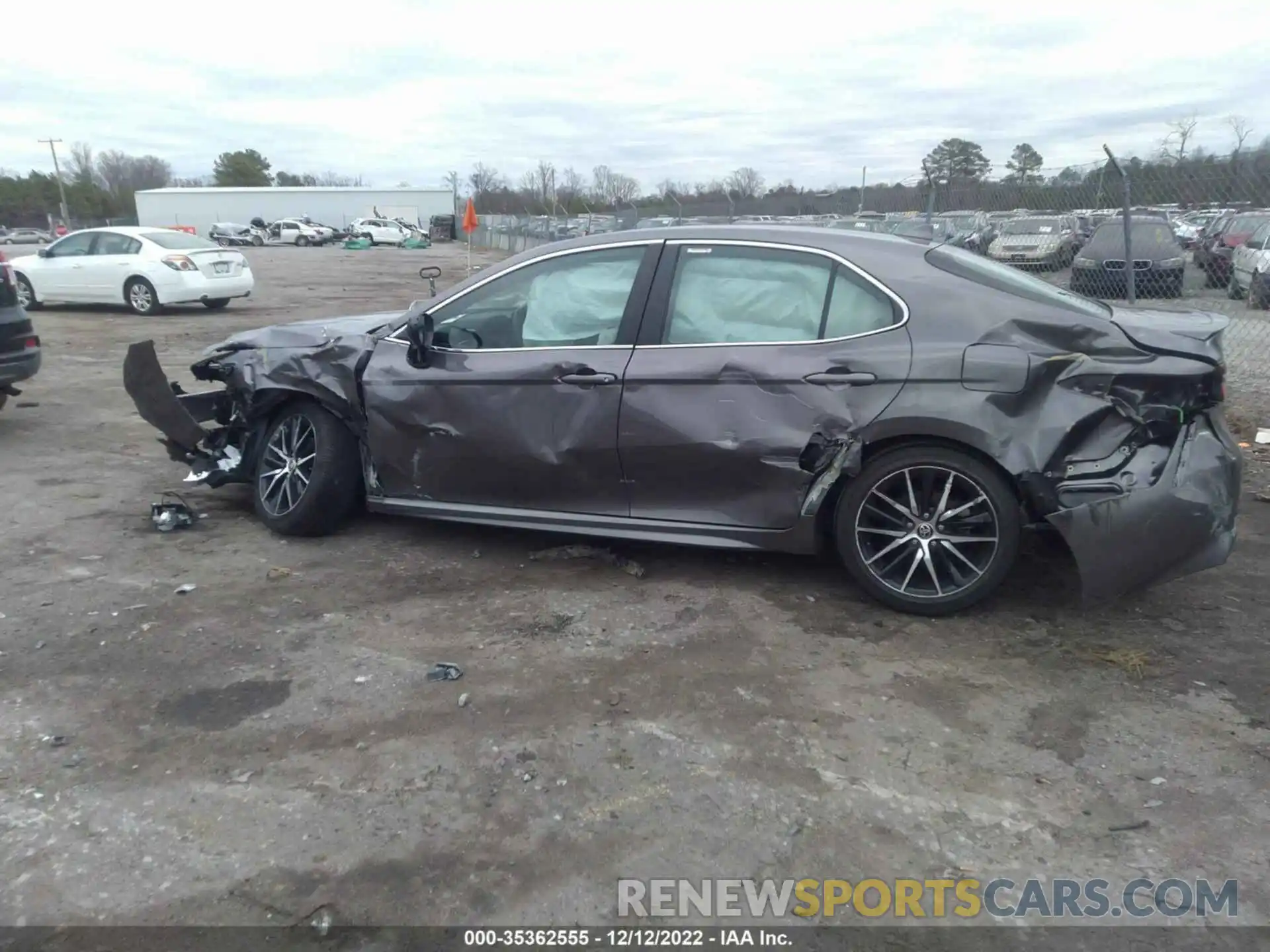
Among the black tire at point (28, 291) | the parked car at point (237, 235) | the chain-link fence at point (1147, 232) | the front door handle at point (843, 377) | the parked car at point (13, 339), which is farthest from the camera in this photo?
the parked car at point (237, 235)

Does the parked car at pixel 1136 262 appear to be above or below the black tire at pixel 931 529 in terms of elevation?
above

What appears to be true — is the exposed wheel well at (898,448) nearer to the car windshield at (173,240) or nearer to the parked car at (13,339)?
the parked car at (13,339)

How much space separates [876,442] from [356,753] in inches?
97.7

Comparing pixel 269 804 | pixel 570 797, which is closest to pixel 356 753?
pixel 269 804

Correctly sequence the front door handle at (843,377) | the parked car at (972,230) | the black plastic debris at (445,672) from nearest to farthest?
the black plastic debris at (445,672) < the front door handle at (843,377) < the parked car at (972,230)

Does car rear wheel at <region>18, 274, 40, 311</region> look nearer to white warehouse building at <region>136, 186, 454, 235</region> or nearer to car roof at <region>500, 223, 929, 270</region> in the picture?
car roof at <region>500, 223, 929, 270</region>

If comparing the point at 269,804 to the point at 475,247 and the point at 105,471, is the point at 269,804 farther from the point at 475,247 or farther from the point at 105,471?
the point at 475,247

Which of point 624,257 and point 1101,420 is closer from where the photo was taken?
point 1101,420

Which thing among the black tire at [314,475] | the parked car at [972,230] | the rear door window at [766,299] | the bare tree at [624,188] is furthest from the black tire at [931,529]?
the bare tree at [624,188]

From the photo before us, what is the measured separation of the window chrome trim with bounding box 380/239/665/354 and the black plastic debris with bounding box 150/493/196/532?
1676 millimetres

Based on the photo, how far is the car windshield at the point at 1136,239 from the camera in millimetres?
9695


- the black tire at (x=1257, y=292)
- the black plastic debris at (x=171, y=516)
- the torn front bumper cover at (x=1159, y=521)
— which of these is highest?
the black tire at (x=1257, y=292)

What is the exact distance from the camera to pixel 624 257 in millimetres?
4719

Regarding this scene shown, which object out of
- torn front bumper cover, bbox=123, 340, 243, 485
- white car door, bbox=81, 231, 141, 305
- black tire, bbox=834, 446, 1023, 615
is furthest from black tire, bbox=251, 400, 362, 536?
white car door, bbox=81, 231, 141, 305
